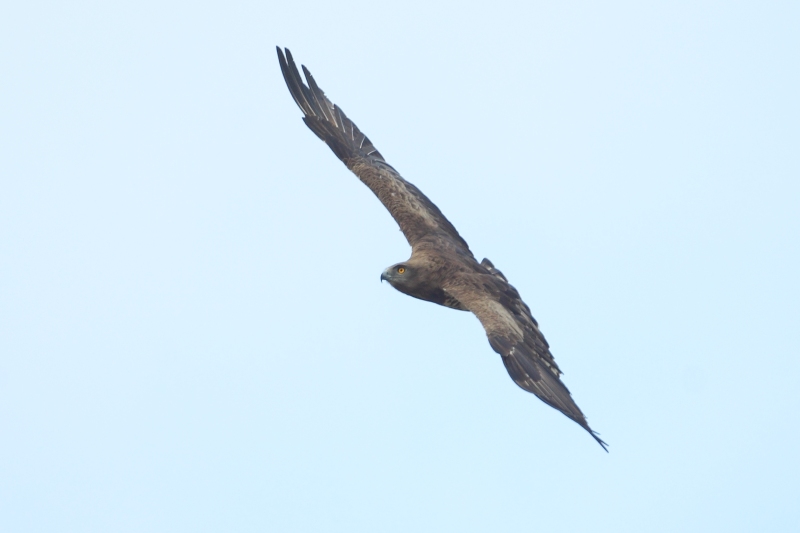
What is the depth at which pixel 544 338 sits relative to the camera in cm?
2059

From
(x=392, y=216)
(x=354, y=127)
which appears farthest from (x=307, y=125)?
(x=392, y=216)

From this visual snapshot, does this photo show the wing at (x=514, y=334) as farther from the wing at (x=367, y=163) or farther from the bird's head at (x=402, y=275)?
the wing at (x=367, y=163)

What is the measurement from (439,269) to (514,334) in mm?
2585

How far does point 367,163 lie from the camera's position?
25.6 m

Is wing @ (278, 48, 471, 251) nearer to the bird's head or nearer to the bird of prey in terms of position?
the bird of prey

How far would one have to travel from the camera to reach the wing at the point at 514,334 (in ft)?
61.6

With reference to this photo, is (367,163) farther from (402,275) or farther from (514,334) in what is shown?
(514,334)

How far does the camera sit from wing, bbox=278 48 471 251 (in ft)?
78.9

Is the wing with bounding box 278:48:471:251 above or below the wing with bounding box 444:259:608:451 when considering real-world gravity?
above

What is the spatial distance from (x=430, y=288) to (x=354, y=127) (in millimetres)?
5778

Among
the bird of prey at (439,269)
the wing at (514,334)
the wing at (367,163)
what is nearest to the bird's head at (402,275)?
the bird of prey at (439,269)

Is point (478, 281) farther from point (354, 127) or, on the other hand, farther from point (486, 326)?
point (354, 127)

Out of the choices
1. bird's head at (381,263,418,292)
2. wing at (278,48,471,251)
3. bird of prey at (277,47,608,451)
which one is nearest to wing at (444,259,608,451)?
bird of prey at (277,47,608,451)

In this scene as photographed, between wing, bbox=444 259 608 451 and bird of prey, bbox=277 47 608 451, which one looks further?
bird of prey, bbox=277 47 608 451
